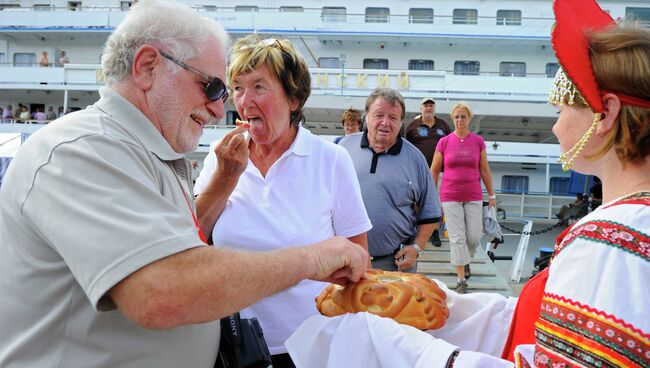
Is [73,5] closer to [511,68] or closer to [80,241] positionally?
[511,68]

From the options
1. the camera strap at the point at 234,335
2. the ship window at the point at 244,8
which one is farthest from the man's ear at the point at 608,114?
the ship window at the point at 244,8

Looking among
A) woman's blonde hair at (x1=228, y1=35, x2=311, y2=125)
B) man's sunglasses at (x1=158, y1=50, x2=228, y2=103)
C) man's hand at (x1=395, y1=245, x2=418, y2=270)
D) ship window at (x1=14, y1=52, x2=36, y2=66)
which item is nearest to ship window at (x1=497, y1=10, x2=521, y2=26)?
man's hand at (x1=395, y1=245, x2=418, y2=270)

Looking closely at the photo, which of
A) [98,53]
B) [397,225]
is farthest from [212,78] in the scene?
[98,53]

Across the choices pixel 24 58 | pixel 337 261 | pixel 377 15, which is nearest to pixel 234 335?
pixel 337 261

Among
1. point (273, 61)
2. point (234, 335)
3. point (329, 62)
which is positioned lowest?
point (234, 335)

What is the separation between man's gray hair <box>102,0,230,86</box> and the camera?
1366 millimetres

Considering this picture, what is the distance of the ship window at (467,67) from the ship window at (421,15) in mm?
2239

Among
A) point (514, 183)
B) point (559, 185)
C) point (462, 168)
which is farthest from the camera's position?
point (559, 185)

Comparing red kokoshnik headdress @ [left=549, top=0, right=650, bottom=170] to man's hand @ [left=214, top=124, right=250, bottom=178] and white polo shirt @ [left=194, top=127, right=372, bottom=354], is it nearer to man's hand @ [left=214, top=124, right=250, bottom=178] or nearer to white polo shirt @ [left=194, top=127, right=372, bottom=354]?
white polo shirt @ [left=194, top=127, right=372, bottom=354]

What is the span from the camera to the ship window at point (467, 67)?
22.6 meters

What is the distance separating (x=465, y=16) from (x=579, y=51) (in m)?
23.4

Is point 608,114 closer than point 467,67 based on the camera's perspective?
Yes

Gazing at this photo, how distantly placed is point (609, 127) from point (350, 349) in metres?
0.82

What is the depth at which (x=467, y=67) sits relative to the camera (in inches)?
894
